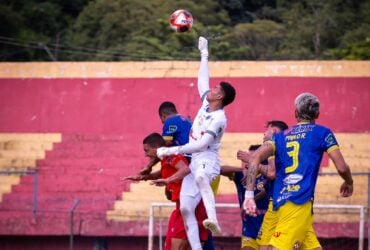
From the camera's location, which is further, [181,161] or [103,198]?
[103,198]

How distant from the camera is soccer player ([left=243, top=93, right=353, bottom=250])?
9578 millimetres

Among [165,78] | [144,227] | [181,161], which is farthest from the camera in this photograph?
[165,78]

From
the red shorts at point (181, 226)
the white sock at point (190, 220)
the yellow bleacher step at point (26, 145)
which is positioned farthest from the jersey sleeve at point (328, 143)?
the yellow bleacher step at point (26, 145)

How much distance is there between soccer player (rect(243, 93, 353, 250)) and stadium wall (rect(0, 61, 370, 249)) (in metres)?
12.4

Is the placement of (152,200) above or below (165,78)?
below

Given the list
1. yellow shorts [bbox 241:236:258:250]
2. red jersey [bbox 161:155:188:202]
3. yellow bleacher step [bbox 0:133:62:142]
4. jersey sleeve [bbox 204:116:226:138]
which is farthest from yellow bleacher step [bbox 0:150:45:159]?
jersey sleeve [bbox 204:116:226:138]

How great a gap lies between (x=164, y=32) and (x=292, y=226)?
837 inches

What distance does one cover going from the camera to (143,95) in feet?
78.8

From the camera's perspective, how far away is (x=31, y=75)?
24469mm

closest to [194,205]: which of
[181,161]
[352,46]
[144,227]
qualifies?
[181,161]

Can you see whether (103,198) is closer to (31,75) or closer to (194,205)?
(31,75)

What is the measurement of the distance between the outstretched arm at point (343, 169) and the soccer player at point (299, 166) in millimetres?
10

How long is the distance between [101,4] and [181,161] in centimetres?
2080

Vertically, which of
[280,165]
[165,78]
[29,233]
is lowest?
[29,233]
